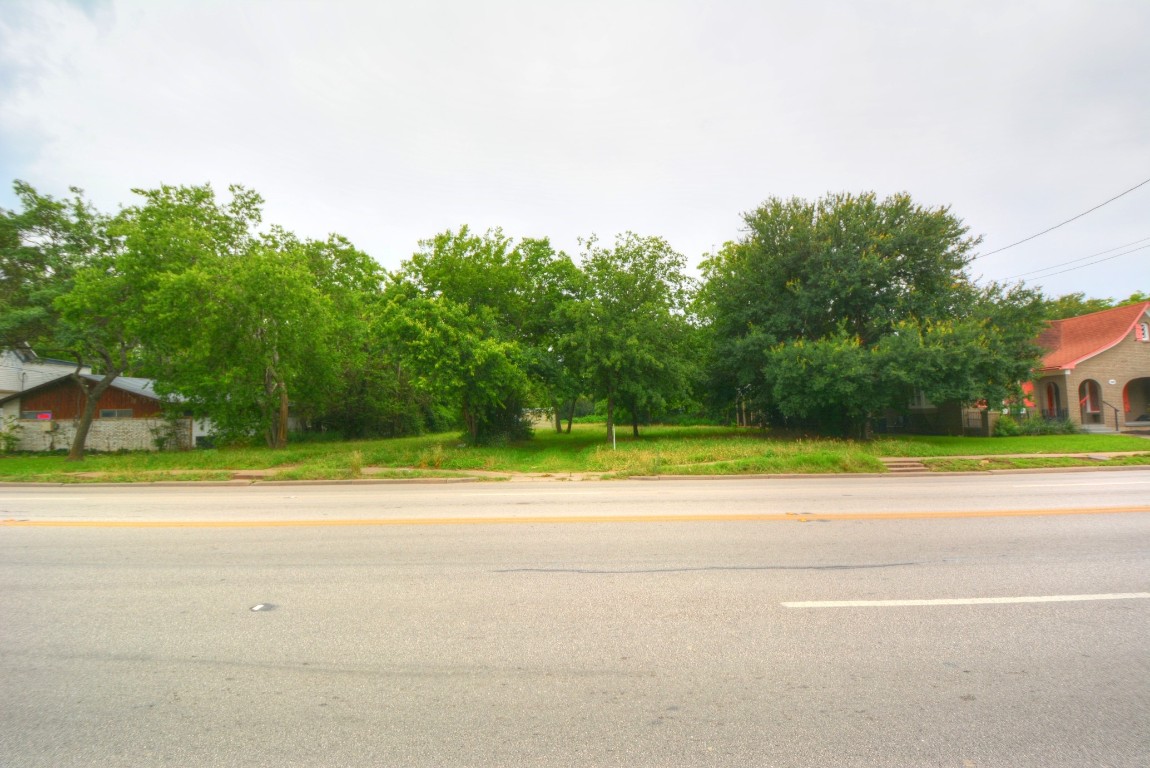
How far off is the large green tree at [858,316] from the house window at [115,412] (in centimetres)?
3321

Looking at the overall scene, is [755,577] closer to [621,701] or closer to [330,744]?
[621,701]

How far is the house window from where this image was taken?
34.2m

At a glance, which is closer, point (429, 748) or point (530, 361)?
point (429, 748)

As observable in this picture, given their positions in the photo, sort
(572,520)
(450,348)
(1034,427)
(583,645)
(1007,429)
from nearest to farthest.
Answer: (583,645) → (572,520) → (450,348) → (1034,427) → (1007,429)

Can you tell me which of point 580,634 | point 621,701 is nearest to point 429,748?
point 621,701

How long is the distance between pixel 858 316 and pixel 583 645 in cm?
2893

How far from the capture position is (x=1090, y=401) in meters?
31.7

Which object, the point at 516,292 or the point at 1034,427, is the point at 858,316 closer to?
the point at 1034,427

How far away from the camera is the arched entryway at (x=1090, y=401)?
30766 mm

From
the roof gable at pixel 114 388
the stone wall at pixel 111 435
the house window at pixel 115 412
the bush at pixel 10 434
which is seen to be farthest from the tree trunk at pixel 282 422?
the bush at pixel 10 434

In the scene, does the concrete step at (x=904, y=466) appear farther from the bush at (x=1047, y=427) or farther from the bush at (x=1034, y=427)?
the bush at (x=1047, y=427)

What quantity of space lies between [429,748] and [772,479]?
590 inches

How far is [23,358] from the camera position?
35.2 metres

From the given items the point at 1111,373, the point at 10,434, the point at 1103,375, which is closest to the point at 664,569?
the point at 1103,375
